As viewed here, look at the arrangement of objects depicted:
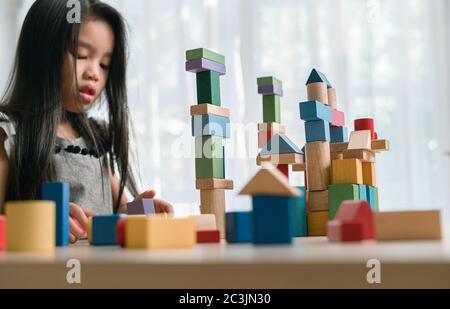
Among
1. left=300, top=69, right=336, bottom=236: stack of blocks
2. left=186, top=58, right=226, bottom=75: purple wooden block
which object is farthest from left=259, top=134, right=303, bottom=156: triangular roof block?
left=186, top=58, right=226, bottom=75: purple wooden block

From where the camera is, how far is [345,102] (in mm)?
2041

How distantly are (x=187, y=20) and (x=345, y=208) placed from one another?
5.89 ft

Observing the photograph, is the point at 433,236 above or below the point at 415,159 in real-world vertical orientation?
below

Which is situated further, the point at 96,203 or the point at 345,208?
the point at 96,203

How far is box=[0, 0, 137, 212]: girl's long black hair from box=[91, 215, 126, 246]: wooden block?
21.4 inches

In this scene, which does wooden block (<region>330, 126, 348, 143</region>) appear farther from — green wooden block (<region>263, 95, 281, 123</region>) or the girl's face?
the girl's face

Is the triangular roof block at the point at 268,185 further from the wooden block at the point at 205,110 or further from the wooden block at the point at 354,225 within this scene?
the wooden block at the point at 205,110

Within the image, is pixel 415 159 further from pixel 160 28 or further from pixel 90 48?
pixel 90 48

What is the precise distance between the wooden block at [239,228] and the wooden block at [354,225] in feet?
0.23

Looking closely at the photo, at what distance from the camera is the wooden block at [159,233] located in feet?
1.51

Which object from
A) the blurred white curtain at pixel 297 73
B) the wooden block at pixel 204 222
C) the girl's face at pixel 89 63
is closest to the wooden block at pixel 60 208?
the wooden block at pixel 204 222

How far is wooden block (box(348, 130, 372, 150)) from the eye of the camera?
78 cm

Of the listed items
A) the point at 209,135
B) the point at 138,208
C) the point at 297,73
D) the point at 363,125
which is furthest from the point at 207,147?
the point at 297,73

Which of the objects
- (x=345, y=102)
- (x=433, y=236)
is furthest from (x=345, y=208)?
(x=345, y=102)
